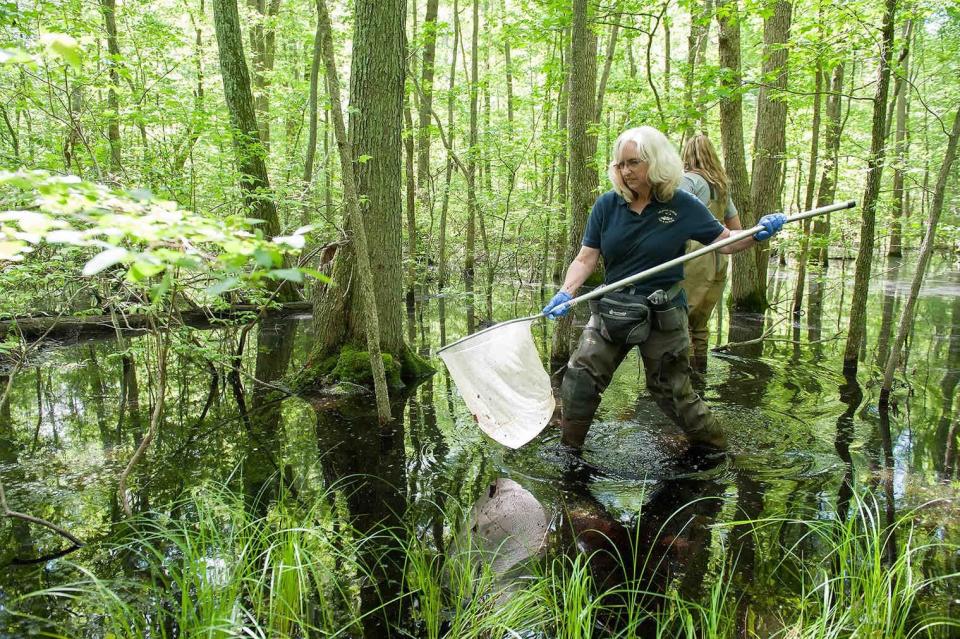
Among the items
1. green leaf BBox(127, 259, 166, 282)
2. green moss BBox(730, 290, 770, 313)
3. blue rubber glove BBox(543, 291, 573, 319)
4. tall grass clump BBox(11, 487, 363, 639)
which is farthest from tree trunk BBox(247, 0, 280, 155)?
green leaf BBox(127, 259, 166, 282)

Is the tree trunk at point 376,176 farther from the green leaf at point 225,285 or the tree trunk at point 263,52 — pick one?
the tree trunk at point 263,52

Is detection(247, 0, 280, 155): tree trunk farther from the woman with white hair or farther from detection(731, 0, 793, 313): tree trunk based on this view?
the woman with white hair

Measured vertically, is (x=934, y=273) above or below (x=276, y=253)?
below

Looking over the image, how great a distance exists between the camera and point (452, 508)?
3.45m

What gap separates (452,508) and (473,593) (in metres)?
0.91

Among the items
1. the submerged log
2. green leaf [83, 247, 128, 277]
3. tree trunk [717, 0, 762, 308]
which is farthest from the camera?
the submerged log

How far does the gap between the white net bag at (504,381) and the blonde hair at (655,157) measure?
122 centimetres

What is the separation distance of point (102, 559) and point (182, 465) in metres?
1.33

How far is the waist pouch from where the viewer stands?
364 centimetres

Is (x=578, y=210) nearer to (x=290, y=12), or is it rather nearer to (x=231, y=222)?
(x=231, y=222)

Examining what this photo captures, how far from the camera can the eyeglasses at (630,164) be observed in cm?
337

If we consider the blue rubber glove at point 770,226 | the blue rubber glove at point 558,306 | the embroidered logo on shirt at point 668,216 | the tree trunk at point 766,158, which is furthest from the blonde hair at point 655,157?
the tree trunk at point 766,158

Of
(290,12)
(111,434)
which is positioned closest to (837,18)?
(111,434)

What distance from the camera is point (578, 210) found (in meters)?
6.39
